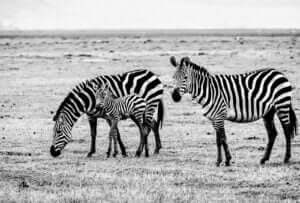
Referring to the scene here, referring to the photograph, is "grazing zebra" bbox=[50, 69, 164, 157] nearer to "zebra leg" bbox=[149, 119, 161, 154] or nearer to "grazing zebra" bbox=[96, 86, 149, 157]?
"zebra leg" bbox=[149, 119, 161, 154]

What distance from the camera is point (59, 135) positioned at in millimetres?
12414

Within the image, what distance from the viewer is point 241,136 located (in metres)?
15.2

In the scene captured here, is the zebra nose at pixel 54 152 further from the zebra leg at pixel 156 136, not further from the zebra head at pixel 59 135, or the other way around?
the zebra leg at pixel 156 136

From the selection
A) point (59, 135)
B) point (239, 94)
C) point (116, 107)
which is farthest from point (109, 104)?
point (239, 94)

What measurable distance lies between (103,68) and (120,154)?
20.8 meters

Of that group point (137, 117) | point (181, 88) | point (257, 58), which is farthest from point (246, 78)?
point (257, 58)

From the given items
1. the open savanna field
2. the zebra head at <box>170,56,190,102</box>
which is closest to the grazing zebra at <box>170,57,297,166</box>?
the zebra head at <box>170,56,190,102</box>

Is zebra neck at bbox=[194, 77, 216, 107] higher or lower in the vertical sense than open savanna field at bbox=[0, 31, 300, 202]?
higher

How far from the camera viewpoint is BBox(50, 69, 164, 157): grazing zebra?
12445mm

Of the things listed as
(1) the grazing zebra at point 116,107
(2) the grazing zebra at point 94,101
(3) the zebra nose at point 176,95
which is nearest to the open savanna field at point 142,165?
(2) the grazing zebra at point 94,101

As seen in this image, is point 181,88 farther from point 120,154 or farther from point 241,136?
point 241,136

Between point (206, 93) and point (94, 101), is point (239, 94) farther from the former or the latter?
point (94, 101)

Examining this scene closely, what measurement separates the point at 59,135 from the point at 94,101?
3.10ft

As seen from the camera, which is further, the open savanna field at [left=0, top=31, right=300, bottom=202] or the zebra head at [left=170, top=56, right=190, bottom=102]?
the zebra head at [left=170, top=56, right=190, bottom=102]
